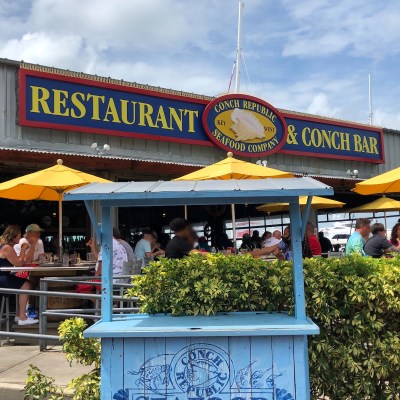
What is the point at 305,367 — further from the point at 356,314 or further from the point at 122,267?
the point at 122,267

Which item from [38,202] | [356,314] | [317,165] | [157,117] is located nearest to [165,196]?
[356,314]

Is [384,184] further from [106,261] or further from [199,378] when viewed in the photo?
[199,378]

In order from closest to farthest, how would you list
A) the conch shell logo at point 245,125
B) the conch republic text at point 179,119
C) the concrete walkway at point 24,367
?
1. the concrete walkway at point 24,367
2. the conch republic text at point 179,119
3. the conch shell logo at point 245,125

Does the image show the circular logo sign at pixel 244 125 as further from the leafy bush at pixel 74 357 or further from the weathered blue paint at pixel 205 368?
the weathered blue paint at pixel 205 368

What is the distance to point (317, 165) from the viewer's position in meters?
14.8

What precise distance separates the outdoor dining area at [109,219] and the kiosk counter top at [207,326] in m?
0.32

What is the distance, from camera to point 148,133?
11383mm

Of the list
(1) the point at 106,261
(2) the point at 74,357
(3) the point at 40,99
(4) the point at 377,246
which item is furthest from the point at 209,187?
(3) the point at 40,99

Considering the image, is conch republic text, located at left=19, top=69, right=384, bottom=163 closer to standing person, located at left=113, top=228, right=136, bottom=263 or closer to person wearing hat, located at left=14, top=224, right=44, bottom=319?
person wearing hat, located at left=14, top=224, right=44, bottom=319

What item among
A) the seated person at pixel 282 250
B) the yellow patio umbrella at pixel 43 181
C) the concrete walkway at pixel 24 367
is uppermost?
the yellow patio umbrella at pixel 43 181

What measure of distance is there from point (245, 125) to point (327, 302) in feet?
31.5

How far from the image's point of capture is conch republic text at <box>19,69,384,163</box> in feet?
32.9

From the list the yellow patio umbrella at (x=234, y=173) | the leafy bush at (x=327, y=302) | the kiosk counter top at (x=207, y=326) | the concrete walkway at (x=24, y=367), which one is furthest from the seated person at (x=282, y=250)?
the kiosk counter top at (x=207, y=326)

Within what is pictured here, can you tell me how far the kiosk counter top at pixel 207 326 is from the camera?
3.03 m
